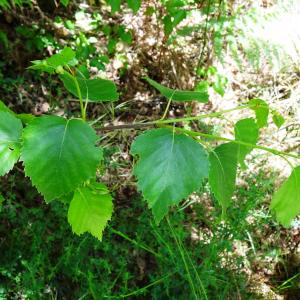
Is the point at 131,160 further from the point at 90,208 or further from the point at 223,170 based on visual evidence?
the point at 223,170

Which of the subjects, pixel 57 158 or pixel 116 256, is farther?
pixel 116 256

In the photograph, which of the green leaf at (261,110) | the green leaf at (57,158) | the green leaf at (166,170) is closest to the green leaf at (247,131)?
the green leaf at (261,110)

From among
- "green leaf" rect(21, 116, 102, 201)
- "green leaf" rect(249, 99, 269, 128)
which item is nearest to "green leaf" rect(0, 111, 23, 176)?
"green leaf" rect(21, 116, 102, 201)

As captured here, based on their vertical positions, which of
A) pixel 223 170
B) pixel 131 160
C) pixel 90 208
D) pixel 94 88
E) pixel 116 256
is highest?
pixel 94 88

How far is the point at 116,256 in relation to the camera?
2.16 metres

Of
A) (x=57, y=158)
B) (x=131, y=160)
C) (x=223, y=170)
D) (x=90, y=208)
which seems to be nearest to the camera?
(x=57, y=158)

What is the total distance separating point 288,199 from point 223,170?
5.9 inches

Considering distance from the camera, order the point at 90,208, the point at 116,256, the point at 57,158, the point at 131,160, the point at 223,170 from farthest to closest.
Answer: the point at 131,160
the point at 116,256
the point at 90,208
the point at 223,170
the point at 57,158

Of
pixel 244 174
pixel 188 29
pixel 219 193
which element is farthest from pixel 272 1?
pixel 219 193

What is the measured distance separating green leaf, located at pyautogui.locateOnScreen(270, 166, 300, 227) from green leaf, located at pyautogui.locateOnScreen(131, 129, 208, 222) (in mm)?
220

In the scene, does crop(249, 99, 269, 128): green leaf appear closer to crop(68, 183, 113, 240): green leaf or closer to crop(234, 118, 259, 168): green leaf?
crop(234, 118, 259, 168): green leaf

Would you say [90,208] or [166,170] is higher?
[166,170]

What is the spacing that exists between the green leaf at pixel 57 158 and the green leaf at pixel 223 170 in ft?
0.83

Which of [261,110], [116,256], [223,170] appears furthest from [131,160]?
[223,170]
